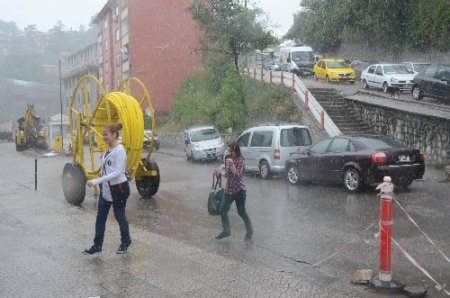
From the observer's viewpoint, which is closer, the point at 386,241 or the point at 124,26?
the point at 386,241

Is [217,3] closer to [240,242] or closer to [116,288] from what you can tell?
[240,242]

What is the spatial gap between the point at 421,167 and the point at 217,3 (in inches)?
750

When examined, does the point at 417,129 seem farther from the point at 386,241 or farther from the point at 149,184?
the point at 386,241

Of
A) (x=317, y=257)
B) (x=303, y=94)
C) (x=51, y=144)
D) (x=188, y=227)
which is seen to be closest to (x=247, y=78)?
(x=303, y=94)

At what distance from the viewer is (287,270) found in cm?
718

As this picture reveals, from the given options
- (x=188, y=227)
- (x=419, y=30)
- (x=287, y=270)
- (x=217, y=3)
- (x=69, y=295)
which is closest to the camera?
(x=69, y=295)

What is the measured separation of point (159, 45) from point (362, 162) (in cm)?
3390

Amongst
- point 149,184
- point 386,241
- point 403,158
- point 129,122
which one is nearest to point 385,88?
point 403,158

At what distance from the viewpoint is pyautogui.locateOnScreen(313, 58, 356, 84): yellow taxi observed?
114ft

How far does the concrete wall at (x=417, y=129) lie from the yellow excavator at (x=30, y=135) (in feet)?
85.5

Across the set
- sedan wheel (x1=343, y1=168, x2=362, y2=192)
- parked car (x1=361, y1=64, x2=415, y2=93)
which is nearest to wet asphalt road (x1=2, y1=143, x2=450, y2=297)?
sedan wheel (x1=343, y1=168, x2=362, y2=192)

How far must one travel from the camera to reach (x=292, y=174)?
16.2m

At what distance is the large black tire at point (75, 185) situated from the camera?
12766mm

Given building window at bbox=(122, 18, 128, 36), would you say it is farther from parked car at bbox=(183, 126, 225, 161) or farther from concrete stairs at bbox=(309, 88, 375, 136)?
concrete stairs at bbox=(309, 88, 375, 136)
